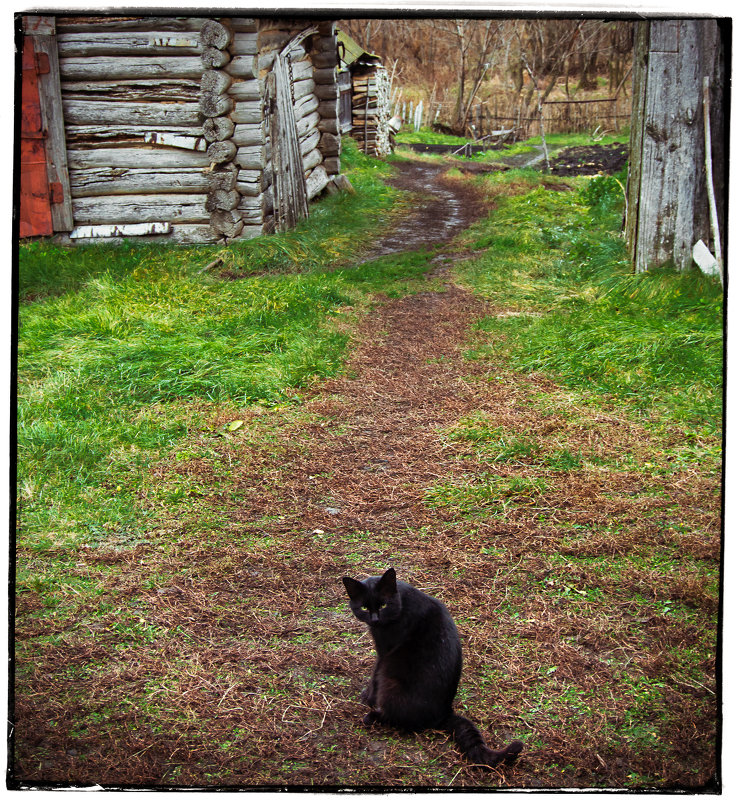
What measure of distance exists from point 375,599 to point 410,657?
0.96 ft

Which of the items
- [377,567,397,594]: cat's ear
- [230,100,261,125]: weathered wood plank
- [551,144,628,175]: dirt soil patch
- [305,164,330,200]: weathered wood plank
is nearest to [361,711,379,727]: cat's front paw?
[377,567,397,594]: cat's ear

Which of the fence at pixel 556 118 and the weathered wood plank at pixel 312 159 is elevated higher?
the fence at pixel 556 118

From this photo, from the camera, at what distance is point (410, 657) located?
8.32 ft

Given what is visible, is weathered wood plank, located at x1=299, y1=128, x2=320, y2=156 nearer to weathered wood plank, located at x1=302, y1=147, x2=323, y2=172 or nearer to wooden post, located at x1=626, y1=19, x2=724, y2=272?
weathered wood plank, located at x1=302, y1=147, x2=323, y2=172

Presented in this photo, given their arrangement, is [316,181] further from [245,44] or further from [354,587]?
[354,587]

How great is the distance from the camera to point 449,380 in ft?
20.9

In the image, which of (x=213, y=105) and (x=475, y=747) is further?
(x=213, y=105)

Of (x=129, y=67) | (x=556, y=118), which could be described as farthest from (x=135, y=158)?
(x=556, y=118)

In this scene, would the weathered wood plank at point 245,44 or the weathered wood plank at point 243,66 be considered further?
the weathered wood plank at point 243,66

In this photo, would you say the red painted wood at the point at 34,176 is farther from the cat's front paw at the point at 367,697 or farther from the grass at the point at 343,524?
the cat's front paw at the point at 367,697

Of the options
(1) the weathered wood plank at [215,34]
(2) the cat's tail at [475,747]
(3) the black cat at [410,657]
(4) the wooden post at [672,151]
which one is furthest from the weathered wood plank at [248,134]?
(2) the cat's tail at [475,747]

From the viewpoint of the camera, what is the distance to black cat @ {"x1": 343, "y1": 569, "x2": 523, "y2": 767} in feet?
8.02

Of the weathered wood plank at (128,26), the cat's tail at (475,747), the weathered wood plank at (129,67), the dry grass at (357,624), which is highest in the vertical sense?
the weathered wood plank at (128,26)

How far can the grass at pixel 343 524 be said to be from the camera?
2.51 metres
